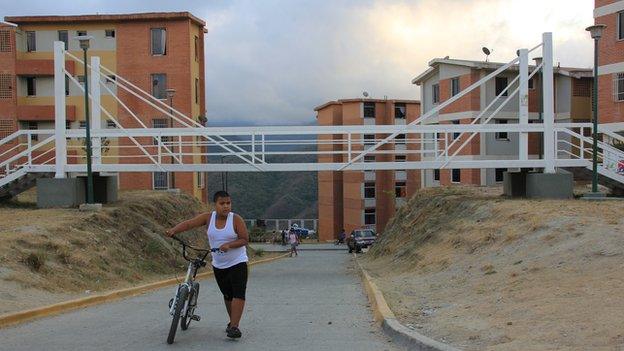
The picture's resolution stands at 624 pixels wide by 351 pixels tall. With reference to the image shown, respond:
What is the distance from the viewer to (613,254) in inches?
388

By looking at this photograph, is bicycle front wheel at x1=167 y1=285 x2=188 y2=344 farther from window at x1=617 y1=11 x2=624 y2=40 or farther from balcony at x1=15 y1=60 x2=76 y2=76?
balcony at x1=15 y1=60 x2=76 y2=76

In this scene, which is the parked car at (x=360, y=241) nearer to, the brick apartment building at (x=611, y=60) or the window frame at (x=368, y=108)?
the brick apartment building at (x=611, y=60)

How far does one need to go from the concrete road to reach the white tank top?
0.89 m

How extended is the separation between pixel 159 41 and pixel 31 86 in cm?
884

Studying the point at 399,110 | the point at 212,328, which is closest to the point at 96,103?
the point at 212,328

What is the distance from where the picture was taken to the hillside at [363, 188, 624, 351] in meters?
6.96

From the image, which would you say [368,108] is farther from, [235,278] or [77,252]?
[235,278]

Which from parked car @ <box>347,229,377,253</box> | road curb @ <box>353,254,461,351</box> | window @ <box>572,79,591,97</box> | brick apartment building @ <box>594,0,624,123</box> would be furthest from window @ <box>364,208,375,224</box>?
road curb @ <box>353,254,461,351</box>

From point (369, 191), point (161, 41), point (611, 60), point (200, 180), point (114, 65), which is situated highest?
point (161, 41)

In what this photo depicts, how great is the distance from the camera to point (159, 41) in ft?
142

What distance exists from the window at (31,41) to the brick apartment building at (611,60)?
109 feet

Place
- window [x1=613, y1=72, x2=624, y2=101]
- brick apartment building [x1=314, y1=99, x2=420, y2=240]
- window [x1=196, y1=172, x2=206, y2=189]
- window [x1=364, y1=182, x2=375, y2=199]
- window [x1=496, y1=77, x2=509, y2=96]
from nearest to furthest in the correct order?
window [x1=613, y1=72, x2=624, y2=101], window [x1=196, y1=172, x2=206, y2=189], window [x1=496, y1=77, x2=509, y2=96], brick apartment building [x1=314, y1=99, x2=420, y2=240], window [x1=364, y1=182, x2=375, y2=199]

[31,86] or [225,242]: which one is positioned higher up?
[31,86]

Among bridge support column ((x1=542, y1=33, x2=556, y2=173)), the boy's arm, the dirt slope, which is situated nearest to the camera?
the boy's arm
